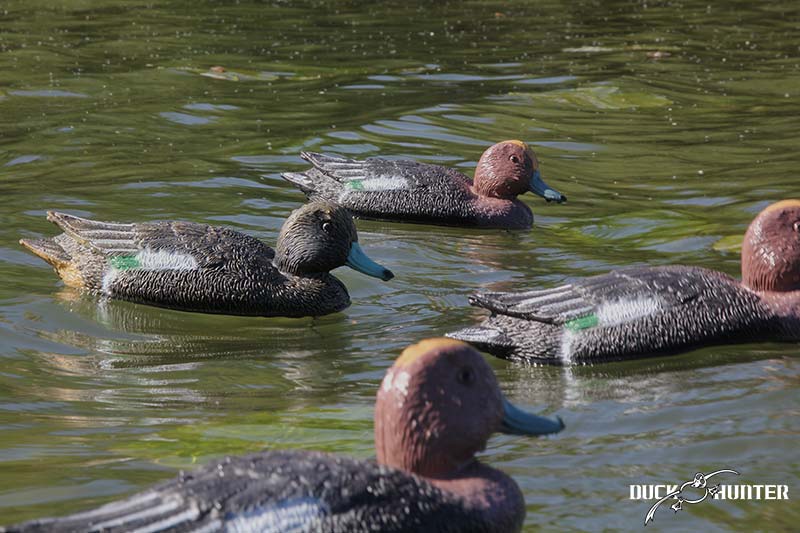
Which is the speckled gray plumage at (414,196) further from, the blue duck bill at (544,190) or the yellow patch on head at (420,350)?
the yellow patch on head at (420,350)

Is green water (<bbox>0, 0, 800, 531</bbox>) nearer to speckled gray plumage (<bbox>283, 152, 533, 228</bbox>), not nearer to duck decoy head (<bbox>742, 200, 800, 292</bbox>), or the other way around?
speckled gray plumage (<bbox>283, 152, 533, 228</bbox>)

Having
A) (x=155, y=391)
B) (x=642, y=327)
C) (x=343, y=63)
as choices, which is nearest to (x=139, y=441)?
(x=155, y=391)

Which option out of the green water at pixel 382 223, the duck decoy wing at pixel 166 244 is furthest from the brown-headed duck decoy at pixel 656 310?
the duck decoy wing at pixel 166 244

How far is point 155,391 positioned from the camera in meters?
7.55

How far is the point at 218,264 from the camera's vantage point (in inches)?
370

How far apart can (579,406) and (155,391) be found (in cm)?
214

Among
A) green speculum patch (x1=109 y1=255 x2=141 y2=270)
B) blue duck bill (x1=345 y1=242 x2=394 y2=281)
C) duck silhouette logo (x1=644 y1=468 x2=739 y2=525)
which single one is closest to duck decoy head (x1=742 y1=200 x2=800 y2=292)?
duck silhouette logo (x1=644 y1=468 x2=739 y2=525)

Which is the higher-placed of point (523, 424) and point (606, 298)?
point (523, 424)

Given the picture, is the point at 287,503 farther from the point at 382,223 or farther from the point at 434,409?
the point at 382,223

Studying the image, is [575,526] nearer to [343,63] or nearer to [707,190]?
[707,190]

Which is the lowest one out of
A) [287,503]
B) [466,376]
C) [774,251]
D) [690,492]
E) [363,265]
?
[690,492]

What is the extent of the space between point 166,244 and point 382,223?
10.1 feet

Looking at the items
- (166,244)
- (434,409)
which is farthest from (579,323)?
(434,409)

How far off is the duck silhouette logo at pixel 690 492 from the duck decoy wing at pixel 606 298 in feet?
6.06
